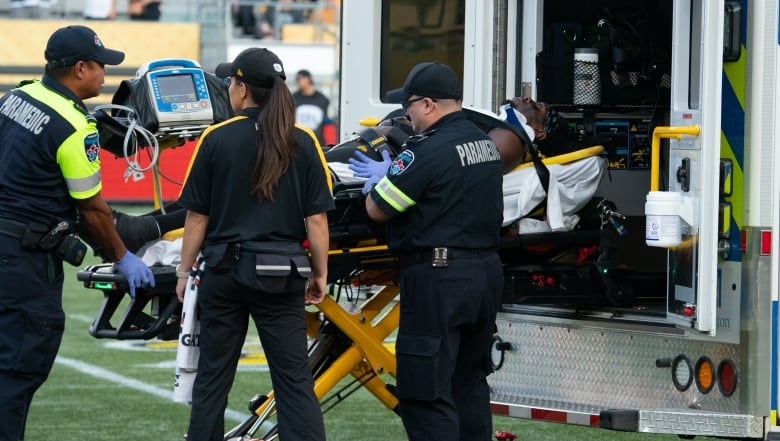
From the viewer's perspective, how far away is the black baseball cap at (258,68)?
215 inches

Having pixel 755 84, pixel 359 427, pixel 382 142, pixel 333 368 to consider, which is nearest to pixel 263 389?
pixel 359 427

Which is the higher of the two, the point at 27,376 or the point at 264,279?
the point at 264,279

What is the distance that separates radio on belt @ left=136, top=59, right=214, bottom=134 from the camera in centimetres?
610

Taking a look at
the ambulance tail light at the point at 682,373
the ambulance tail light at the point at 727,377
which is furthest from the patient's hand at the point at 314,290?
the ambulance tail light at the point at 727,377

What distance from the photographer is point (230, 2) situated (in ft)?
82.5

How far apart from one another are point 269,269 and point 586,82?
257 cm

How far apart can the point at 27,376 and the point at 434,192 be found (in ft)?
5.87

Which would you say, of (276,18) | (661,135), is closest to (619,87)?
(661,135)

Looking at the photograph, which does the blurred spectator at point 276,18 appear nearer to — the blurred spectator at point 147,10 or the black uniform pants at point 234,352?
the blurred spectator at point 147,10

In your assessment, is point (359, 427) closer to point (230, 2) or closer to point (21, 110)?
point (21, 110)

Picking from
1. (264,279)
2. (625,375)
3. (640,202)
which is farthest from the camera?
(640,202)

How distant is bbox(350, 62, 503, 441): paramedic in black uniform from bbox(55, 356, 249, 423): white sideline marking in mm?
2489

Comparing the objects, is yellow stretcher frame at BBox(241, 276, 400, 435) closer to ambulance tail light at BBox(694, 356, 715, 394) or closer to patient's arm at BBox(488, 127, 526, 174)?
patient's arm at BBox(488, 127, 526, 174)

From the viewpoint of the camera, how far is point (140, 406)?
8.27m
